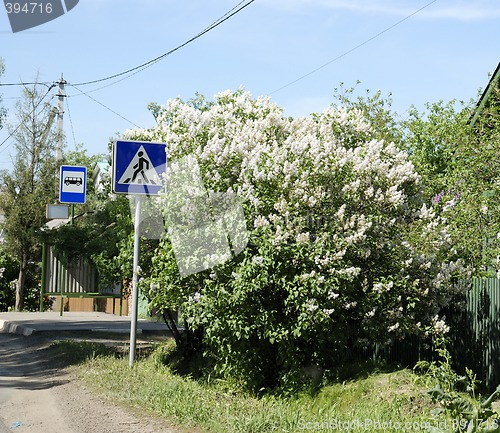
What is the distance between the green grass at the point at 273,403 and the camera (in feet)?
24.2

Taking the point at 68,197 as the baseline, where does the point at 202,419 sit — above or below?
below

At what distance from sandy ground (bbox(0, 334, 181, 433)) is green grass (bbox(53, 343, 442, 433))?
0.23 metres

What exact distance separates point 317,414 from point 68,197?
14617 mm

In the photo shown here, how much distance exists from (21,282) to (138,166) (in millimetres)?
20646

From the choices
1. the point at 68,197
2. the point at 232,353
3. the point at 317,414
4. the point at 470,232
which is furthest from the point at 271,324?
the point at 68,197

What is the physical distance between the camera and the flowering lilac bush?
367 inches

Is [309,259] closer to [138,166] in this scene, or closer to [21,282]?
[138,166]

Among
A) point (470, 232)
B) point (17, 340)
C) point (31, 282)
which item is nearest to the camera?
point (470, 232)

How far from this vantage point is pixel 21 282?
30.1 meters

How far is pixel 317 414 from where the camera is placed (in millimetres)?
7957

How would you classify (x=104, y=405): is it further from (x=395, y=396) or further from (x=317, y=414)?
(x=395, y=396)

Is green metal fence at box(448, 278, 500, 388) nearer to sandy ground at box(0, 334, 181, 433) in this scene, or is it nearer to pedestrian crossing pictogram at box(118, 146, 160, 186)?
pedestrian crossing pictogram at box(118, 146, 160, 186)

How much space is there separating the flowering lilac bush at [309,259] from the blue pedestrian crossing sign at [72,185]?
11.3 meters

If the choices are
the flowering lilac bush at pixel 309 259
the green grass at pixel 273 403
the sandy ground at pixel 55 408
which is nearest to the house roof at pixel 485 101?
the flowering lilac bush at pixel 309 259
